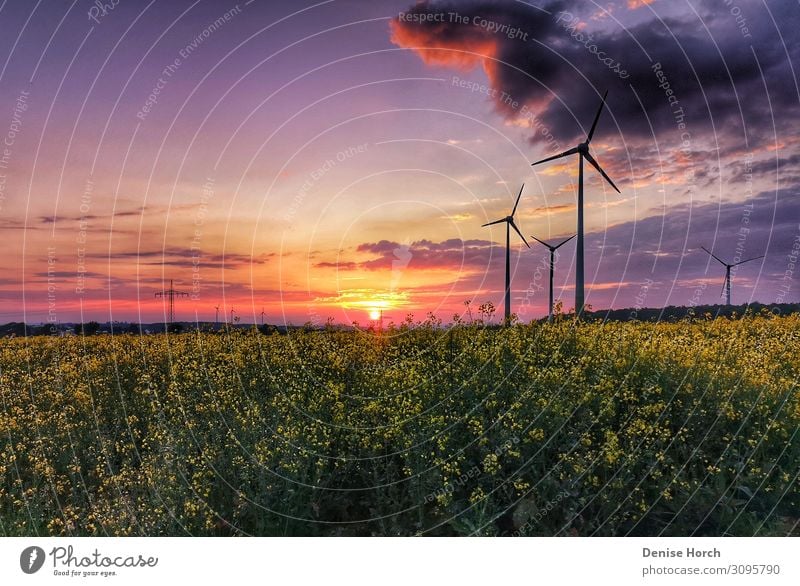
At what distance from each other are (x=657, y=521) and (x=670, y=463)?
829mm

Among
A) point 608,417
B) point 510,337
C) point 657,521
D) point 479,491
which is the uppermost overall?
point 510,337

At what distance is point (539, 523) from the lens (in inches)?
233

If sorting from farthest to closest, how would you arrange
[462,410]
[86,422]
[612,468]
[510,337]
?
[86,422] < [510,337] < [462,410] < [612,468]

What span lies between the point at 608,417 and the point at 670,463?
88cm

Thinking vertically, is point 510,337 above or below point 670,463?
above

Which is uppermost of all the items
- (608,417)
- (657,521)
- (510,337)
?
(510,337)

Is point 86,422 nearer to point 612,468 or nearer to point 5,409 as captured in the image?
point 5,409

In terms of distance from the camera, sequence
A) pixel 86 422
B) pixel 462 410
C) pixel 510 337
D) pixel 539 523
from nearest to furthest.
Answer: pixel 539 523 < pixel 462 410 < pixel 510 337 < pixel 86 422
